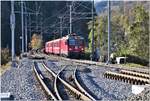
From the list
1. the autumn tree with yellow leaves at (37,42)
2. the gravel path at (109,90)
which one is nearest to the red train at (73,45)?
the gravel path at (109,90)

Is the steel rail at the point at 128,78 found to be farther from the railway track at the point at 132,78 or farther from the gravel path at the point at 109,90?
the gravel path at the point at 109,90

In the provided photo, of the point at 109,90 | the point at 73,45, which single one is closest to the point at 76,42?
the point at 73,45

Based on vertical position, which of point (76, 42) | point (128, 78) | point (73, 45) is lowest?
point (128, 78)

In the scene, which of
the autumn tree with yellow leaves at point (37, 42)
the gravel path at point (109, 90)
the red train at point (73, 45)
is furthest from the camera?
the autumn tree with yellow leaves at point (37, 42)

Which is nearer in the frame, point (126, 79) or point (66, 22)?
point (126, 79)

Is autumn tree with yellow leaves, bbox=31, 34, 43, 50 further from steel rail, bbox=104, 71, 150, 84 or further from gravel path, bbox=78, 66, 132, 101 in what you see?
gravel path, bbox=78, 66, 132, 101

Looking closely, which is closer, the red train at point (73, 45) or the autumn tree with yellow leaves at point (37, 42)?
the red train at point (73, 45)

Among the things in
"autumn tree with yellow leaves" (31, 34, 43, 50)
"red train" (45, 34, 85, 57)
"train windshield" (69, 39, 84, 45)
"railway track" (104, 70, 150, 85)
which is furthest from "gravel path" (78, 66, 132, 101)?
"autumn tree with yellow leaves" (31, 34, 43, 50)

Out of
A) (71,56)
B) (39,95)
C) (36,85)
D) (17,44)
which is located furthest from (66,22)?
(17,44)

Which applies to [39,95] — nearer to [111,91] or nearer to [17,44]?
[111,91]

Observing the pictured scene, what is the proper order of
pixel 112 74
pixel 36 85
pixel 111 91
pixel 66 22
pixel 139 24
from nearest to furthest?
pixel 111 91
pixel 36 85
pixel 112 74
pixel 66 22
pixel 139 24

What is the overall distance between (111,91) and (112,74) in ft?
19.7

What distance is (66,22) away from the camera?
4956cm

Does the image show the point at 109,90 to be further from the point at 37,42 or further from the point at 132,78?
the point at 37,42
